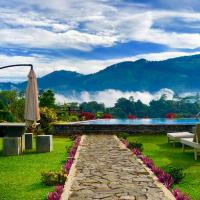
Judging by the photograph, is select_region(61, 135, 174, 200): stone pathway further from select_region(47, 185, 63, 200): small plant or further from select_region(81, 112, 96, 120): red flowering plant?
select_region(81, 112, 96, 120): red flowering plant

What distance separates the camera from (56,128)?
21.5 metres

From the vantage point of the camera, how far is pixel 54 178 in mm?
8336

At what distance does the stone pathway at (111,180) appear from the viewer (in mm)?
7117

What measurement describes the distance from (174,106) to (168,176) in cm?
6244

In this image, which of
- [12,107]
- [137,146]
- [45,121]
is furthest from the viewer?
[12,107]

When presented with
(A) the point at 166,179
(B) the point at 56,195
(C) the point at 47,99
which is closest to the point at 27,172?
(B) the point at 56,195

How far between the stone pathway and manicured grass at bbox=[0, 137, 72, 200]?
1.71 ft

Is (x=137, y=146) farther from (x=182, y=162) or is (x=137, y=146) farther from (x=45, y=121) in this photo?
(x=45, y=121)

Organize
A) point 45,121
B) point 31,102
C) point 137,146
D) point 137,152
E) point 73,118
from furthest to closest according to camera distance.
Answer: point 73,118, point 45,121, point 137,146, point 31,102, point 137,152

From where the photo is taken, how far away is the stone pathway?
7117mm

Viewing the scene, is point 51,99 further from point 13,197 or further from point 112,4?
point 13,197

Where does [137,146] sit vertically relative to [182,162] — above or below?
above

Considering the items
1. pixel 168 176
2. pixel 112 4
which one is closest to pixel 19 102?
pixel 112 4

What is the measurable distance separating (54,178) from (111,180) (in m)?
1.09
